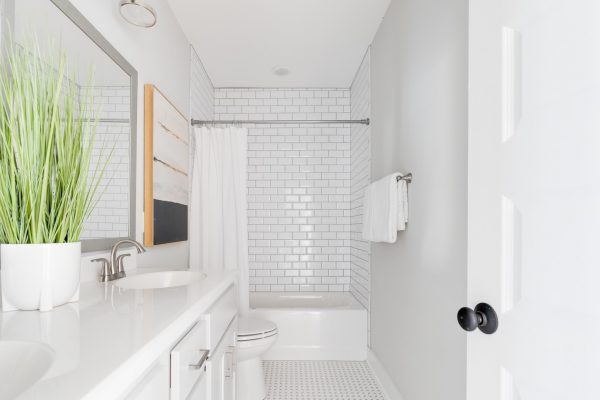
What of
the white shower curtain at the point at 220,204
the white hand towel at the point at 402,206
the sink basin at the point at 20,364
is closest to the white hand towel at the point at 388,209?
the white hand towel at the point at 402,206

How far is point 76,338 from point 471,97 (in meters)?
0.96

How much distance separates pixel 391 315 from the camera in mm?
2244

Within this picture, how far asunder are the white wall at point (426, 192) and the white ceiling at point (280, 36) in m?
0.33

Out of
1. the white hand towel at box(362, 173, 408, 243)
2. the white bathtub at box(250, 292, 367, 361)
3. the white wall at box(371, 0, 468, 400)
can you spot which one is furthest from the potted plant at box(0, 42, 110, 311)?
the white bathtub at box(250, 292, 367, 361)

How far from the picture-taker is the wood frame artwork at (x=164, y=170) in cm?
193

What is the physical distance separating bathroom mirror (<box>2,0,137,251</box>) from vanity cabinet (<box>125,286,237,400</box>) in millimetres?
583

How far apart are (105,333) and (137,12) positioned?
58.1 inches

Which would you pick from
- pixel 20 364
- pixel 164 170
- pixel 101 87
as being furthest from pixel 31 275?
pixel 164 170

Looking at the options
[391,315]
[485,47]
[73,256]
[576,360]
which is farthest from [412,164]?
[73,256]

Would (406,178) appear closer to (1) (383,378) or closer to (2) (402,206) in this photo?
(2) (402,206)

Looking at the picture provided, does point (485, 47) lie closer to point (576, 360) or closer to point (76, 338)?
point (576, 360)

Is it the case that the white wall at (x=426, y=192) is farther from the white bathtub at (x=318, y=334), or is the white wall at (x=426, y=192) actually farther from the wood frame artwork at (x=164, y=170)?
the wood frame artwork at (x=164, y=170)

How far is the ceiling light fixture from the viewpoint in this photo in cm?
151

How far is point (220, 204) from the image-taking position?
2666mm
